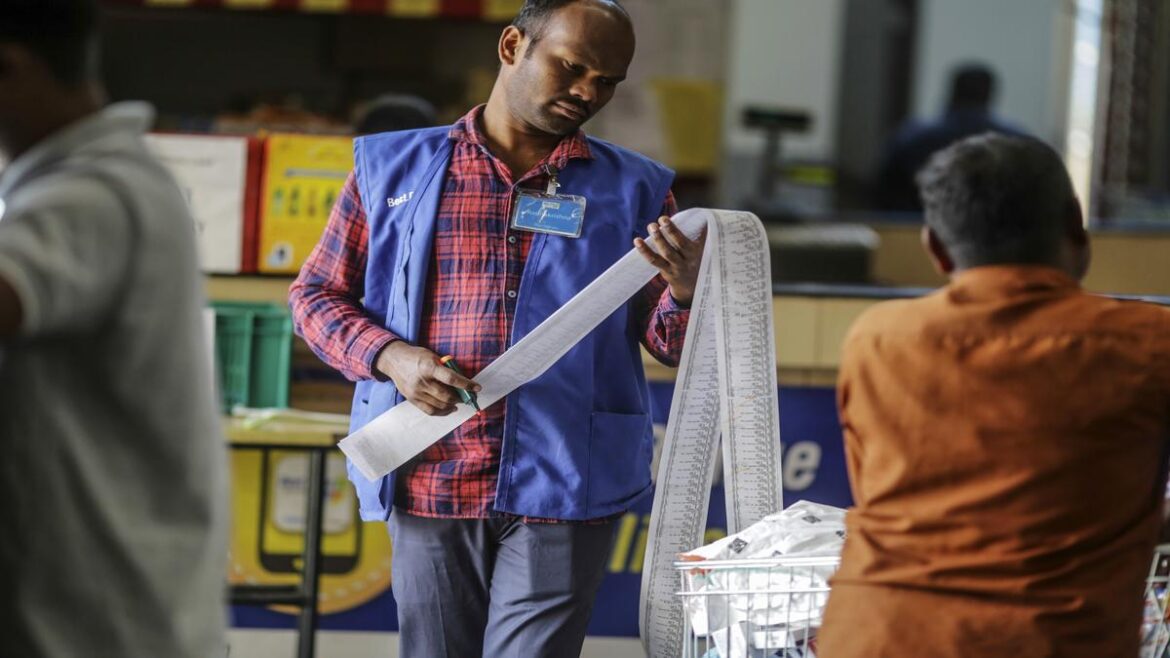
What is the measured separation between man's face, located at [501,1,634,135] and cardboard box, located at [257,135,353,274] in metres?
1.98

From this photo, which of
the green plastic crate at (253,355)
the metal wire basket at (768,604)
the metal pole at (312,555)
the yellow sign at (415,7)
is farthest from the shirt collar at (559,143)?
the yellow sign at (415,7)

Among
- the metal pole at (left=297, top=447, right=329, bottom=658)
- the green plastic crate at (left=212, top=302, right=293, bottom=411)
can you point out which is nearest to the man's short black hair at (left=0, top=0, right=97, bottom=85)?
the metal pole at (left=297, top=447, right=329, bottom=658)

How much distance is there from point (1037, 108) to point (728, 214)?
1089cm

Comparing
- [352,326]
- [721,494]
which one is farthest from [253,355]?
[352,326]

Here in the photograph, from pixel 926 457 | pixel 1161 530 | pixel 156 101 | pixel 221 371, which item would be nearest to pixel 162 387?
pixel 926 457

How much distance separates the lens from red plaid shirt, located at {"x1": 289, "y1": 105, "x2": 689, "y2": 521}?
99.3 inches

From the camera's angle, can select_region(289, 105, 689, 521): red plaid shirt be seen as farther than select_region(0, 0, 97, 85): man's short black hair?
Yes

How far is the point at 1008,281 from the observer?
1808 millimetres

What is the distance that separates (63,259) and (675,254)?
3.86ft

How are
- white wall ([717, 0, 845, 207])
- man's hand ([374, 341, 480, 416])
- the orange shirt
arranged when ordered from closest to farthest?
the orange shirt < man's hand ([374, 341, 480, 416]) < white wall ([717, 0, 845, 207])

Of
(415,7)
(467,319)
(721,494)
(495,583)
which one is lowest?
(721,494)

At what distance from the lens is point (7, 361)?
59.6 inches

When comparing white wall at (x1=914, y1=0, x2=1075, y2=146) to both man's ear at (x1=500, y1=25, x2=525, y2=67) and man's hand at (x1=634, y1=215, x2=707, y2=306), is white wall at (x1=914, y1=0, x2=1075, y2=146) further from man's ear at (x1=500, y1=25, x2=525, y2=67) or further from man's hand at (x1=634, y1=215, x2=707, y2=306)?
man's hand at (x1=634, y1=215, x2=707, y2=306)

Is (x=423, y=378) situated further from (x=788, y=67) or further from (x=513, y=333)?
(x=788, y=67)
